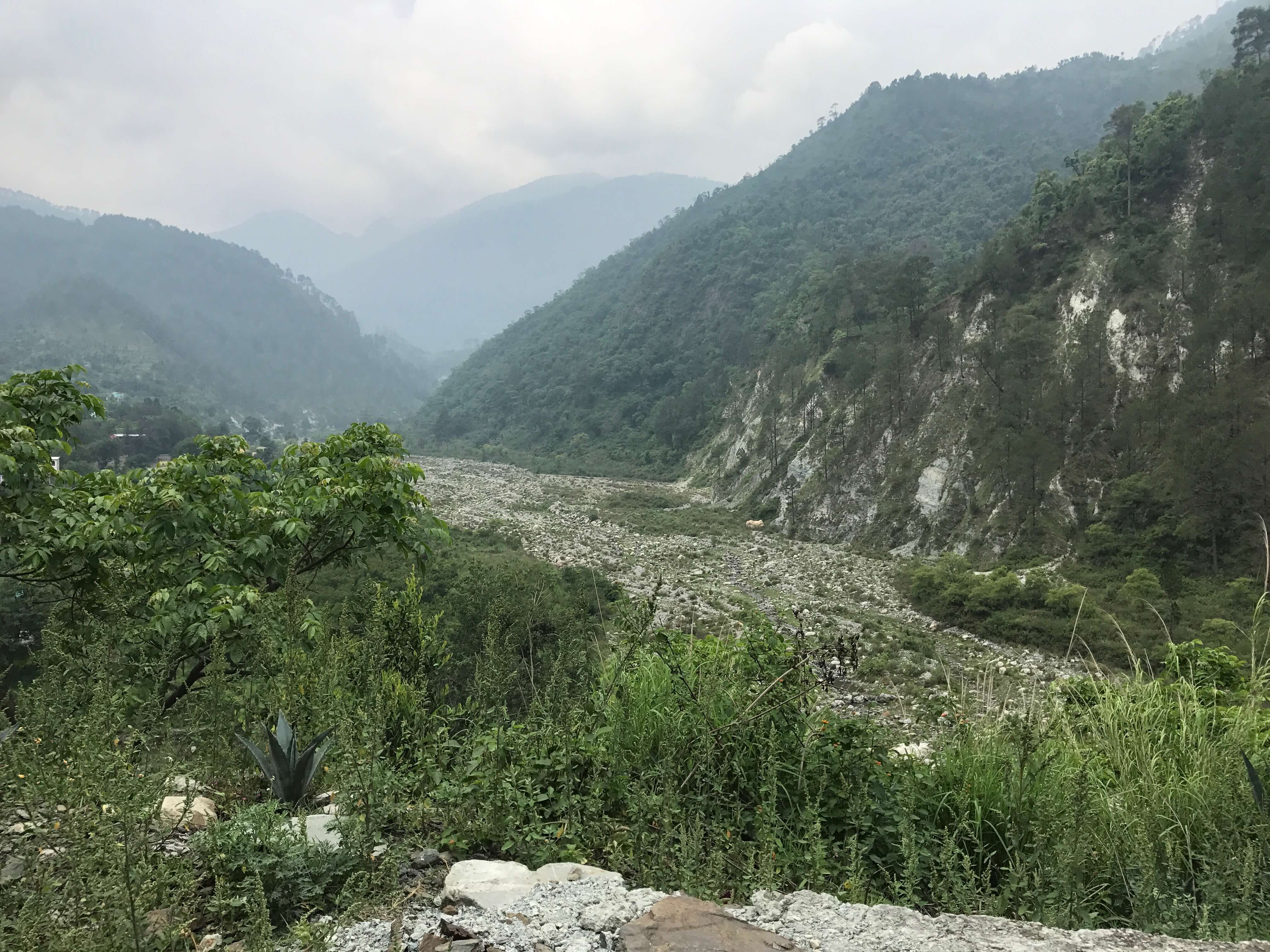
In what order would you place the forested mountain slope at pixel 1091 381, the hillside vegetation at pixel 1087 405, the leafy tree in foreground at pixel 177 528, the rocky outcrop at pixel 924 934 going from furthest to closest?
the forested mountain slope at pixel 1091 381, the hillside vegetation at pixel 1087 405, the leafy tree in foreground at pixel 177 528, the rocky outcrop at pixel 924 934

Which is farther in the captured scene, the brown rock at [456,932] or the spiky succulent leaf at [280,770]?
the spiky succulent leaf at [280,770]

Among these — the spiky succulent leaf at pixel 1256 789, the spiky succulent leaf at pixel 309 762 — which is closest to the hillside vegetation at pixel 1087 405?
the spiky succulent leaf at pixel 1256 789

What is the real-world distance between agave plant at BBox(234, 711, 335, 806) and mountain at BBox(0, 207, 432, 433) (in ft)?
366

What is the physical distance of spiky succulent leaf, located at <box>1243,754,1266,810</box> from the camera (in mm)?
2684

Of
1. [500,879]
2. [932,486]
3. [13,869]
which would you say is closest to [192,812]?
[13,869]

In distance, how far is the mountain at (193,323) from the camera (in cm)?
11088

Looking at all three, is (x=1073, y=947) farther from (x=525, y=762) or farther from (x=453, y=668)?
(x=453, y=668)

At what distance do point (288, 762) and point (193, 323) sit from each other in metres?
174

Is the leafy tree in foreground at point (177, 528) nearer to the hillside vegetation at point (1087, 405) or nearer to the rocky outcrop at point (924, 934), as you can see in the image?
the rocky outcrop at point (924, 934)

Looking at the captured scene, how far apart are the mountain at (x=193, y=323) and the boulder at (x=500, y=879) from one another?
11272 centimetres

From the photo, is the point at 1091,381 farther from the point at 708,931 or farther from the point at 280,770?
the point at 280,770

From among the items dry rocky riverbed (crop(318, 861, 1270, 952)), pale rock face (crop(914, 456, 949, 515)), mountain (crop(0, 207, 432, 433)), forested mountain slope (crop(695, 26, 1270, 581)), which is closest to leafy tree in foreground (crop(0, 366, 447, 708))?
dry rocky riverbed (crop(318, 861, 1270, 952))

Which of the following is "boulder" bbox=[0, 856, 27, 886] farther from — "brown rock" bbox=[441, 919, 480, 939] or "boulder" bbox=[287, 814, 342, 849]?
"brown rock" bbox=[441, 919, 480, 939]

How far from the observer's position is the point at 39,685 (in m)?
3.06
